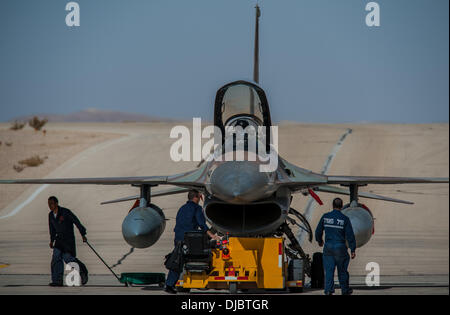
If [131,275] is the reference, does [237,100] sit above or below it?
above

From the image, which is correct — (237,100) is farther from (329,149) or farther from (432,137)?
(432,137)

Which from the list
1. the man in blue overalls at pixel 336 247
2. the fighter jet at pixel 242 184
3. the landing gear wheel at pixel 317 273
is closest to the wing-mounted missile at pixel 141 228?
the fighter jet at pixel 242 184

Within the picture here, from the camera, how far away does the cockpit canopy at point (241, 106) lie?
514 inches

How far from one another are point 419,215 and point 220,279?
14.5 metres

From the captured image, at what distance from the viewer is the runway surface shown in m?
15.1

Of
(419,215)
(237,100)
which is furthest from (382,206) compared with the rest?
(237,100)

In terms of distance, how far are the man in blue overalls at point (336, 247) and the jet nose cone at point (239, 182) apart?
1403 mm

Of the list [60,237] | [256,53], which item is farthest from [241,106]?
[256,53]

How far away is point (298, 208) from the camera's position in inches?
1000

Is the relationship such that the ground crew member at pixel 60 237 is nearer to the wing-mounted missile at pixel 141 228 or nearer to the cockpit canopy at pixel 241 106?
the wing-mounted missile at pixel 141 228

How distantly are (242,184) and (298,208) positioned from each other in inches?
594

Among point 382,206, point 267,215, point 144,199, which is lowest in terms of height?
point 267,215

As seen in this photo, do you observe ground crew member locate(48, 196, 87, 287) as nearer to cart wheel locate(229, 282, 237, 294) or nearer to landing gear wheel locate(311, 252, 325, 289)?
cart wheel locate(229, 282, 237, 294)

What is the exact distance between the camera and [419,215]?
24672mm
